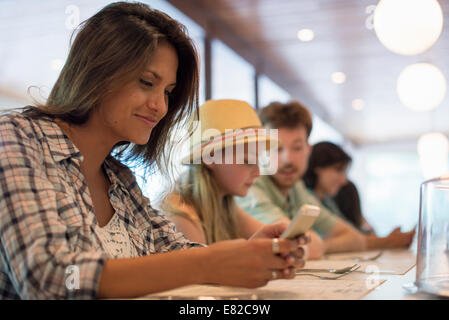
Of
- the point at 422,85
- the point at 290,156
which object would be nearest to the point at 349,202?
the point at 422,85

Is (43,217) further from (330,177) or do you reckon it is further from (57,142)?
(330,177)

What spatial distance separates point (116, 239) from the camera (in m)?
0.96

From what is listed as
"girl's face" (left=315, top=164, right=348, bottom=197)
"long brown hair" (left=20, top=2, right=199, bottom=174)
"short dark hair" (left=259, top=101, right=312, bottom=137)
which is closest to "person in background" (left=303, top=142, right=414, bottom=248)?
"girl's face" (left=315, top=164, right=348, bottom=197)

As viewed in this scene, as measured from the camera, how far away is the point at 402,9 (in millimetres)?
2146

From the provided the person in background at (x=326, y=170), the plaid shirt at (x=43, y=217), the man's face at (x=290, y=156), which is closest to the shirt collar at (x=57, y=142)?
the plaid shirt at (x=43, y=217)

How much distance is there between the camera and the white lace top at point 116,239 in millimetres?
914

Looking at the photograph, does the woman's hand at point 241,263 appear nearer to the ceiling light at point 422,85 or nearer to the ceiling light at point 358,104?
the ceiling light at point 422,85

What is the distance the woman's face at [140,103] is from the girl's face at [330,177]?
6.21 feet

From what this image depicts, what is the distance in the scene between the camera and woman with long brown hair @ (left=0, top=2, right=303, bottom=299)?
0.69 m

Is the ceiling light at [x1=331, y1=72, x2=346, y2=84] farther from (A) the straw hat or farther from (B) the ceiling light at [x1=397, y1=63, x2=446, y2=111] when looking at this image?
(A) the straw hat

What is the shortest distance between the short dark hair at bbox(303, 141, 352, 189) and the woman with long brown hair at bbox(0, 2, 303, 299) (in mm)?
1721
